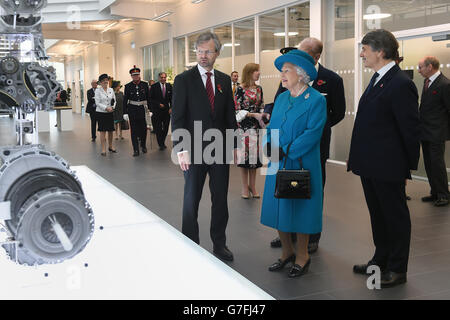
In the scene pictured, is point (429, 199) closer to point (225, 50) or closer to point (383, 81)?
point (383, 81)

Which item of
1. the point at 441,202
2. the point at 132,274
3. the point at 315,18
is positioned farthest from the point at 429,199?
the point at 132,274

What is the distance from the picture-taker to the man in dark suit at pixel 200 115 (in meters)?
3.33

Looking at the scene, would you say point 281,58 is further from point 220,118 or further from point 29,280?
point 29,280

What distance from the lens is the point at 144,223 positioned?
1.48 m

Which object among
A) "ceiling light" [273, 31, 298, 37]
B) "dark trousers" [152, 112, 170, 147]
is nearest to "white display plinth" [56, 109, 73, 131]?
"dark trousers" [152, 112, 170, 147]

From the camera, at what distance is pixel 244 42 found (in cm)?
1255

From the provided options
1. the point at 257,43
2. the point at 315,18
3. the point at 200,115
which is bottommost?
the point at 200,115

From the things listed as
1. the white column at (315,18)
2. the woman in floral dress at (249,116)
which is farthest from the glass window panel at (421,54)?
the woman in floral dress at (249,116)

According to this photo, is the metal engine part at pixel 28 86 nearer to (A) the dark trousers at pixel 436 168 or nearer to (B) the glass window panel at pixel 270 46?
(A) the dark trousers at pixel 436 168

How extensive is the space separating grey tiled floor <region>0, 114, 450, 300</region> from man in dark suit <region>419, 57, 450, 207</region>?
369 millimetres

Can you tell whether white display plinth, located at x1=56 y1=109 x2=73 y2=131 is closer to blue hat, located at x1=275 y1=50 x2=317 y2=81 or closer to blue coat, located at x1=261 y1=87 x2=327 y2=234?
blue coat, located at x1=261 y1=87 x2=327 y2=234

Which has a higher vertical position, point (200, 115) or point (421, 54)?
point (421, 54)

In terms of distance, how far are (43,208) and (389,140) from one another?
2604mm

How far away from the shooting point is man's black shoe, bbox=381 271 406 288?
312 centimetres
